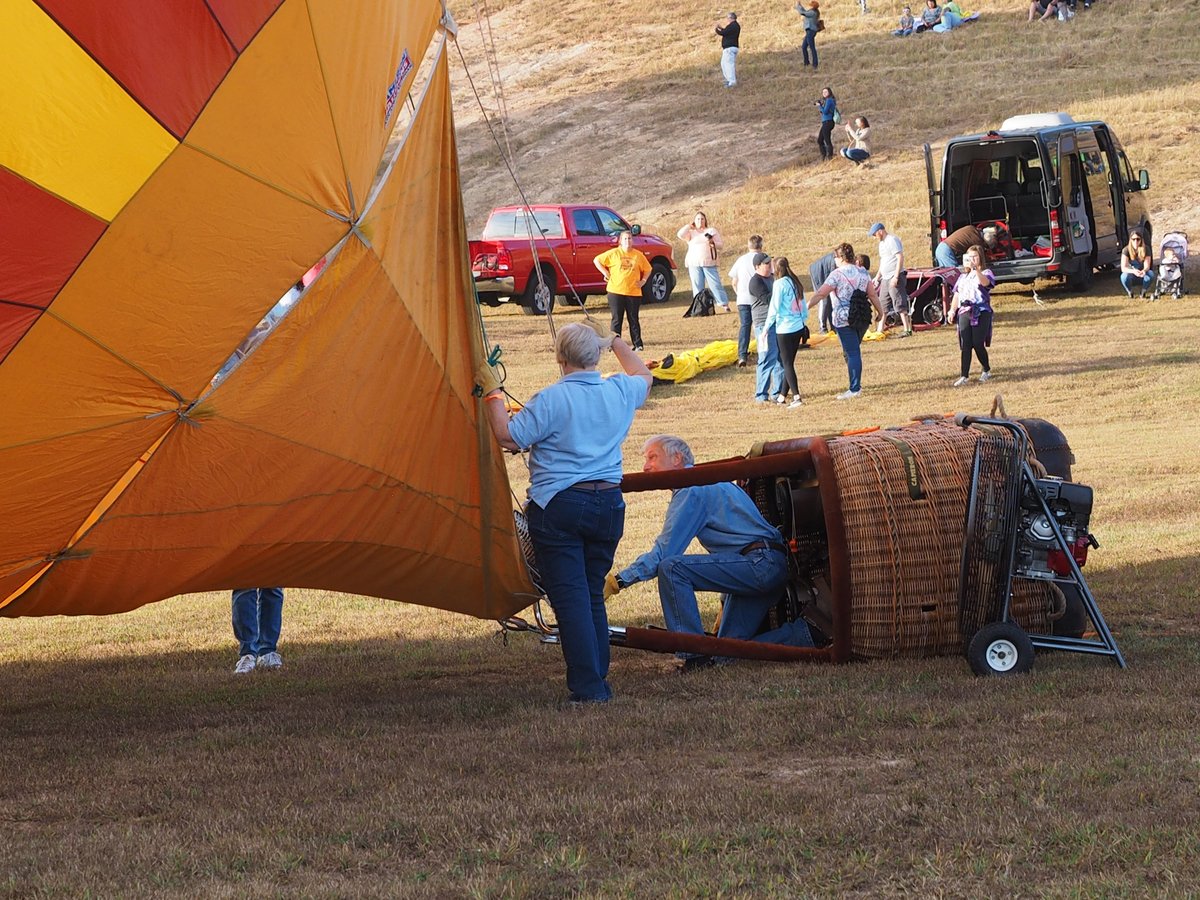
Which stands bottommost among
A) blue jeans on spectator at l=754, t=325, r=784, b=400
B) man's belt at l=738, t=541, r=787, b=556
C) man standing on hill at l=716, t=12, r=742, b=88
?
man's belt at l=738, t=541, r=787, b=556

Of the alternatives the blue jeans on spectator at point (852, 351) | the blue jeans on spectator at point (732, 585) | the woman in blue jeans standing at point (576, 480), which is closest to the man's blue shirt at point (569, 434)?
the woman in blue jeans standing at point (576, 480)

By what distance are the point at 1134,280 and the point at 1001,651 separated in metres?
18.0

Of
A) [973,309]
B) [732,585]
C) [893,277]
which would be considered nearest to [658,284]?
→ [893,277]

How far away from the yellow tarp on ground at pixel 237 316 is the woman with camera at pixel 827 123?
28259mm

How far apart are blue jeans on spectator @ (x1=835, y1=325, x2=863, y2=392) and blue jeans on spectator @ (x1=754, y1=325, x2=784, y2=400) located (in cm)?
76

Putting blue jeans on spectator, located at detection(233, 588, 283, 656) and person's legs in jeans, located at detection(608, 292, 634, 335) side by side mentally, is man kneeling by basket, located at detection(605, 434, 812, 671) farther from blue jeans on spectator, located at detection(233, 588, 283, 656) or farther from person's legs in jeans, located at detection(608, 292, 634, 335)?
person's legs in jeans, located at detection(608, 292, 634, 335)

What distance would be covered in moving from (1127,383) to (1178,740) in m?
12.6

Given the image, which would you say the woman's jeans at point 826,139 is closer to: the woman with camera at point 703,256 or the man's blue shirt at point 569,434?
the woman with camera at point 703,256

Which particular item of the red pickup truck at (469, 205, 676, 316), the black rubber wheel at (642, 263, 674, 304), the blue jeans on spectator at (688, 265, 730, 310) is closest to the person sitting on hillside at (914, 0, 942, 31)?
the red pickup truck at (469, 205, 676, 316)

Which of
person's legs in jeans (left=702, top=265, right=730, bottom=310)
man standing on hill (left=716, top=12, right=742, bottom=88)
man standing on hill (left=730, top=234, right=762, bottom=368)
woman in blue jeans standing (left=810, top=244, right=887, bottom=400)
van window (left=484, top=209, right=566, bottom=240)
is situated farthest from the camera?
man standing on hill (left=716, top=12, right=742, bottom=88)

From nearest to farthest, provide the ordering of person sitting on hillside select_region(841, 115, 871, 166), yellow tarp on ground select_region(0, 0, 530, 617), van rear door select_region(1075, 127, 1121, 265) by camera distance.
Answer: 1. yellow tarp on ground select_region(0, 0, 530, 617)
2. van rear door select_region(1075, 127, 1121, 265)
3. person sitting on hillside select_region(841, 115, 871, 166)

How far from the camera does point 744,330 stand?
19.6 meters

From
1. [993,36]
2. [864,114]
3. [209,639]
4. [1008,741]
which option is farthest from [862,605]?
[993,36]

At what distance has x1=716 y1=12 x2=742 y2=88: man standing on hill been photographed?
39969mm
